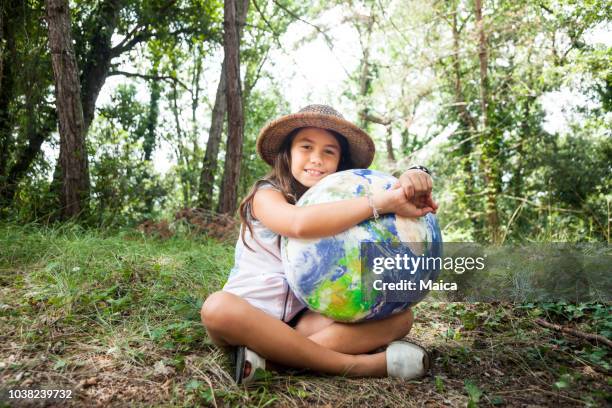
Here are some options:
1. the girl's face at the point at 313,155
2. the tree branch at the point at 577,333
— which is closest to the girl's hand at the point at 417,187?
the girl's face at the point at 313,155

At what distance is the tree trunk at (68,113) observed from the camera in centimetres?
580

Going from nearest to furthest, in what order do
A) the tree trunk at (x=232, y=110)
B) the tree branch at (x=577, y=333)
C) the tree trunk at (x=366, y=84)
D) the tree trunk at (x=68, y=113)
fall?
the tree branch at (x=577, y=333)
the tree trunk at (x=68, y=113)
the tree trunk at (x=232, y=110)
the tree trunk at (x=366, y=84)

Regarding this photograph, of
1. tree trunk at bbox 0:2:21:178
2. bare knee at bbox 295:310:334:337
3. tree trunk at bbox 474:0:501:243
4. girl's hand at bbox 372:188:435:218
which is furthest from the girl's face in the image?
tree trunk at bbox 474:0:501:243

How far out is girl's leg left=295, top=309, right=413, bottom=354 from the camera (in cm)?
245

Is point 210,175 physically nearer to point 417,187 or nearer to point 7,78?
point 7,78

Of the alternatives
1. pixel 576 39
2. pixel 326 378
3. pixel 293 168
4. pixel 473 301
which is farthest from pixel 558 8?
pixel 326 378

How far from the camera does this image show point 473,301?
3939 millimetres

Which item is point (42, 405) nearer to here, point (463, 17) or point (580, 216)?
point (580, 216)

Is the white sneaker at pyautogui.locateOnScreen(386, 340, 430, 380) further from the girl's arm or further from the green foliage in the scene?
the green foliage

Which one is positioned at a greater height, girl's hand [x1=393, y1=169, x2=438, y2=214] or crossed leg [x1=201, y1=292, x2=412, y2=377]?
girl's hand [x1=393, y1=169, x2=438, y2=214]

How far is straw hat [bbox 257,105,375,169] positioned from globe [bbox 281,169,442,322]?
41 cm

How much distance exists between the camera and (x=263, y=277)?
2551 mm

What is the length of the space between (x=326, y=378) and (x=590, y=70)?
8.63m

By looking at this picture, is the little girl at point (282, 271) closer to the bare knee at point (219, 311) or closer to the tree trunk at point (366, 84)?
the bare knee at point (219, 311)
